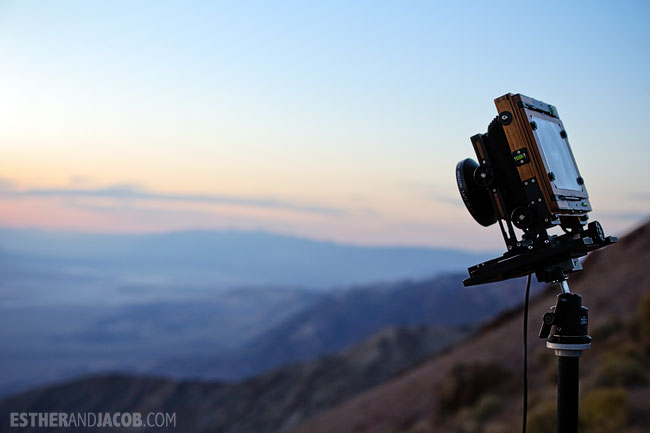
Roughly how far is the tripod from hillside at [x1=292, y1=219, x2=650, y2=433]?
7240mm

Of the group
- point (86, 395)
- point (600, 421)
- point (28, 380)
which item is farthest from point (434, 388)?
point (28, 380)

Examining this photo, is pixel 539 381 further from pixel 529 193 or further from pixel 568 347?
pixel 529 193

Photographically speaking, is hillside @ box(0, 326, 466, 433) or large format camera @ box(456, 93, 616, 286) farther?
hillside @ box(0, 326, 466, 433)

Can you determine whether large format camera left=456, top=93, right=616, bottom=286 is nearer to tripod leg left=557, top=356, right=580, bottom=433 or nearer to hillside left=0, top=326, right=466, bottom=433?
tripod leg left=557, top=356, right=580, bottom=433

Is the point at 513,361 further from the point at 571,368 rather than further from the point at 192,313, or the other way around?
the point at 192,313

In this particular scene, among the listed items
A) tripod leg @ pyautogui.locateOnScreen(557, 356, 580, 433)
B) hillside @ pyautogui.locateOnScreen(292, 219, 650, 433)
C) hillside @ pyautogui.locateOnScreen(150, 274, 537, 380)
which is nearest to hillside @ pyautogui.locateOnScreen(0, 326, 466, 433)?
hillside @ pyautogui.locateOnScreen(292, 219, 650, 433)

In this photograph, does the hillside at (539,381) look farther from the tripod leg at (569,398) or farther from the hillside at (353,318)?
the hillside at (353,318)

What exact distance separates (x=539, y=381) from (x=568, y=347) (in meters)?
13.6

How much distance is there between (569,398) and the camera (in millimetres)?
3287

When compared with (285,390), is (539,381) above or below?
above

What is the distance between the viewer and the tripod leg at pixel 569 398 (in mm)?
3287

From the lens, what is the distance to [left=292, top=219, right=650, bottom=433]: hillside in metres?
10.8

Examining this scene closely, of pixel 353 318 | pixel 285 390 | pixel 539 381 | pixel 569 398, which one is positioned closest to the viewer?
pixel 569 398

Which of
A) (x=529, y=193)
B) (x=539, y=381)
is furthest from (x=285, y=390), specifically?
(x=529, y=193)
